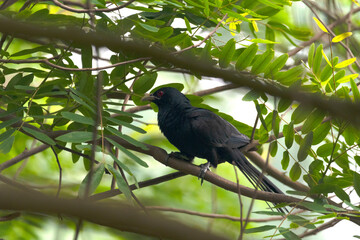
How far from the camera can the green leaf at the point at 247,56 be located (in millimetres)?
3127

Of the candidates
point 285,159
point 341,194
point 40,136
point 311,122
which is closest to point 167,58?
point 40,136

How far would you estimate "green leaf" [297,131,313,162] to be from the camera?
293 cm

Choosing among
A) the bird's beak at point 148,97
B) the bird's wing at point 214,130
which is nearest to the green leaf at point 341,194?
the bird's wing at point 214,130

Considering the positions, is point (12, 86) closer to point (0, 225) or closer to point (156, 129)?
point (0, 225)

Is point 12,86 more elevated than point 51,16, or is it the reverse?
point 51,16

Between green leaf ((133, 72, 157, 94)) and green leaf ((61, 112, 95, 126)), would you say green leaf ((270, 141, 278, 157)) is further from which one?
green leaf ((61, 112, 95, 126))

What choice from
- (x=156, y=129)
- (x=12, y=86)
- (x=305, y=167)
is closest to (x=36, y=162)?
(x=156, y=129)

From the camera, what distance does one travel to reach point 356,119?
3.26 feet

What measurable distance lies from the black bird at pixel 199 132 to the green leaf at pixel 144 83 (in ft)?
0.74

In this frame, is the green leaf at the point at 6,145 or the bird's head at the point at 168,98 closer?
the green leaf at the point at 6,145

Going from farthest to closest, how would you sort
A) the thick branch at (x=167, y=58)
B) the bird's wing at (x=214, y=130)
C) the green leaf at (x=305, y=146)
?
the bird's wing at (x=214, y=130), the green leaf at (x=305, y=146), the thick branch at (x=167, y=58)

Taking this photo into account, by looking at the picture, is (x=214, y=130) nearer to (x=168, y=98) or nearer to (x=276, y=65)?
(x=168, y=98)

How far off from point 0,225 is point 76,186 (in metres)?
0.85

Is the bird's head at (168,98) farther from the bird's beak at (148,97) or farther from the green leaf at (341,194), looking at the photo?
the green leaf at (341,194)
